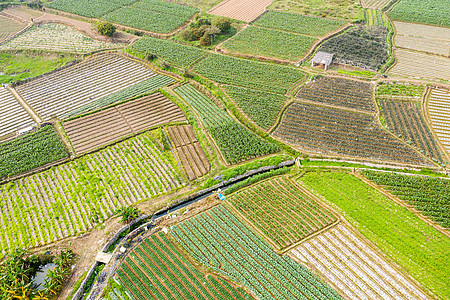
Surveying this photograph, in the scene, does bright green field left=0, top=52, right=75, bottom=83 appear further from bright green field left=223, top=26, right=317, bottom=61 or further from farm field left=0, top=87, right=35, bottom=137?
bright green field left=223, top=26, right=317, bottom=61

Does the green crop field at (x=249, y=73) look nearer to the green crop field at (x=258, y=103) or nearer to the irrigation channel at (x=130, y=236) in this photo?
the green crop field at (x=258, y=103)

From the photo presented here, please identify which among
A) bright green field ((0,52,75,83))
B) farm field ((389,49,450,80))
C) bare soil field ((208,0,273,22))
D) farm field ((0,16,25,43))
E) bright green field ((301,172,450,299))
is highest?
bare soil field ((208,0,273,22))

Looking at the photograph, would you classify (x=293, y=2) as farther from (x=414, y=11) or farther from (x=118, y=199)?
(x=118, y=199)

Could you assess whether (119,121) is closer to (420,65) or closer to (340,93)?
(340,93)

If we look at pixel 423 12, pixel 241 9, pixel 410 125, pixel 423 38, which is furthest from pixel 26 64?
pixel 423 12

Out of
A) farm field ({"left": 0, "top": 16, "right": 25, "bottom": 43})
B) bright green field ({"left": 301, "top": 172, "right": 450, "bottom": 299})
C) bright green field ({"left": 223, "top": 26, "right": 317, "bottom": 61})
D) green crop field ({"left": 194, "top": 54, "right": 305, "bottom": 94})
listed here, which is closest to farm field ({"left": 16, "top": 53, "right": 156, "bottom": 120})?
green crop field ({"left": 194, "top": 54, "right": 305, "bottom": 94})

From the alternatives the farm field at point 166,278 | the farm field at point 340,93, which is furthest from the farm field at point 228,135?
the farm field at point 166,278
